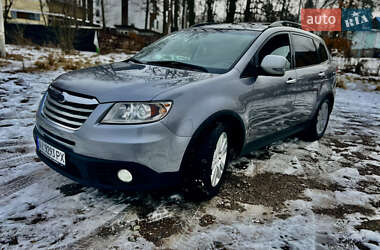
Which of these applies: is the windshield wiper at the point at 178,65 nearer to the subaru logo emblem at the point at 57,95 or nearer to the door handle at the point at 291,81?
the subaru logo emblem at the point at 57,95

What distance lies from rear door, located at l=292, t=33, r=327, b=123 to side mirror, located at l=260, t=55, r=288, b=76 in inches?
34.3

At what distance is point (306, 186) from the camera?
10.8 feet

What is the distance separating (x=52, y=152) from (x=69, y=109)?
0.42 meters

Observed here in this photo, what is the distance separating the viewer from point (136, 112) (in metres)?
2.28

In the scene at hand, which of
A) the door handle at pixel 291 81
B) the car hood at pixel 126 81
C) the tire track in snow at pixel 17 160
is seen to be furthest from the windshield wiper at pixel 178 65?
the tire track in snow at pixel 17 160

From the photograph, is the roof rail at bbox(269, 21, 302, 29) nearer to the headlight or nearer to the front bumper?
the headlight

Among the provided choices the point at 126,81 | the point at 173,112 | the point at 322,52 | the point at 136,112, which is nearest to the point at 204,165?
the point at 173,112

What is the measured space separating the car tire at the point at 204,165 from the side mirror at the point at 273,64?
800 millimetres

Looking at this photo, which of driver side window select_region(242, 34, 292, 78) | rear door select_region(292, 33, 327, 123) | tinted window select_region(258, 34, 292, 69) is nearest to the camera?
driver side window select_region(242, 34, 292, 78)

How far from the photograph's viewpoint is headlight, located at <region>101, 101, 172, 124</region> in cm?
227

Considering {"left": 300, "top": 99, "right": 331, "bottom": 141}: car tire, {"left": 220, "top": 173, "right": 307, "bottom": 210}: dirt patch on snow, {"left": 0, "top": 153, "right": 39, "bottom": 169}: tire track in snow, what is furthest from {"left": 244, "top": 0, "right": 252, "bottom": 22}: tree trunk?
{"left": 0, "top": 153, "right": 39, "bottom": 169}: tire track in snow

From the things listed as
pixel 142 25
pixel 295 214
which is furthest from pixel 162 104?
pixel 142 25

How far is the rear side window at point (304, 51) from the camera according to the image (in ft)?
13.2

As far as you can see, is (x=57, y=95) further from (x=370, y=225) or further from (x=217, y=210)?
(x=370, y=225)
